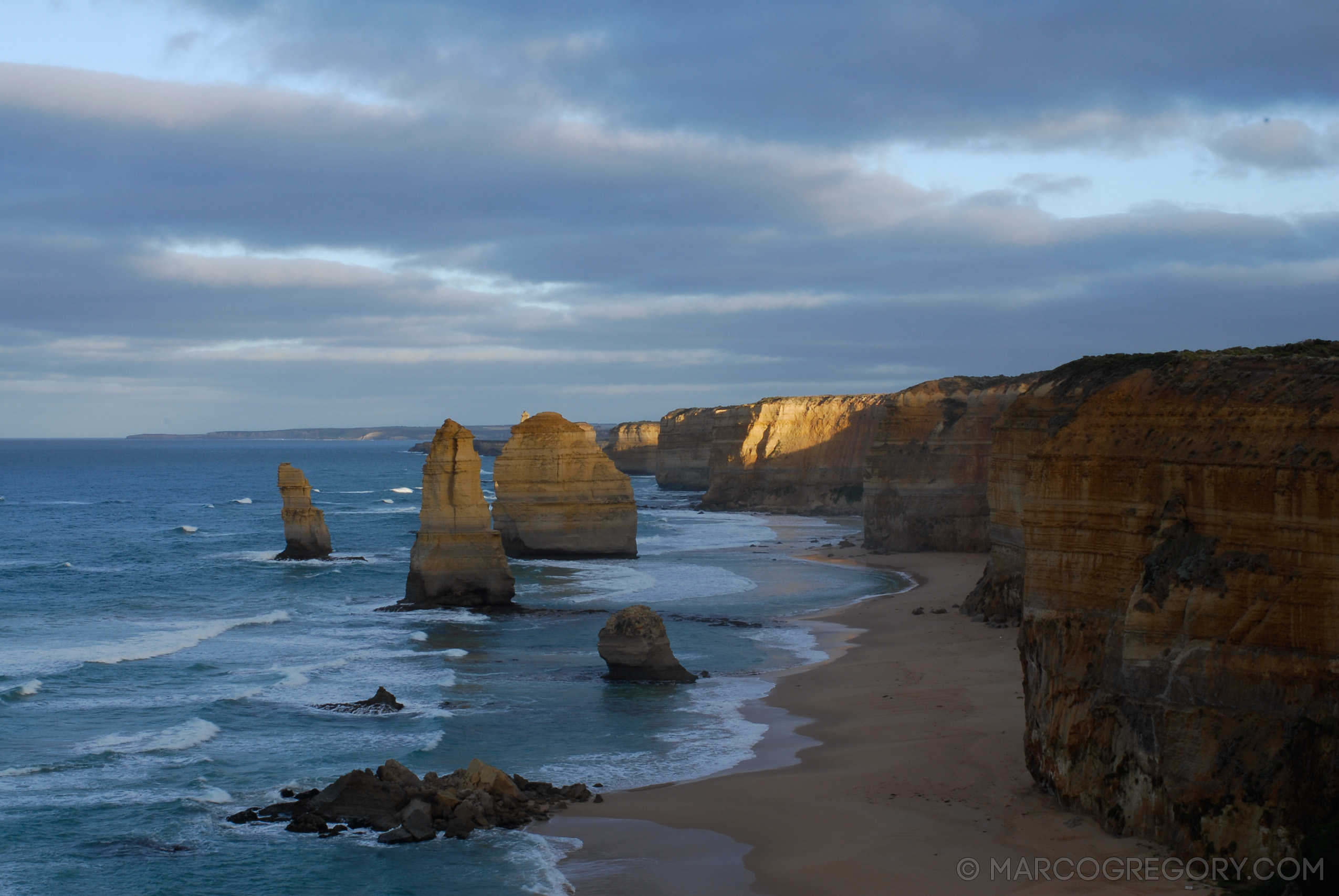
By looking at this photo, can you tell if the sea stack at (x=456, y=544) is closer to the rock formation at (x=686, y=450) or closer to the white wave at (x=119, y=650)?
the white wave at (x=119, y=650)

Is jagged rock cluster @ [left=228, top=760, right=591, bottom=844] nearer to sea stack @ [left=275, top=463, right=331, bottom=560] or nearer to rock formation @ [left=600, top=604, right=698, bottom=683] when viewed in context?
rock formation @ [left=600, top=604, right=698, bottom=683]

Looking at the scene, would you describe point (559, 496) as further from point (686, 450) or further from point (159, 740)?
point (686, 450)

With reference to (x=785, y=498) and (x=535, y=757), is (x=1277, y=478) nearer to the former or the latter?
(x=535, y=757)

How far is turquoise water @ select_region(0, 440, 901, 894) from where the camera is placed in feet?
54.3

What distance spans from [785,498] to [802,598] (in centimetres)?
4708

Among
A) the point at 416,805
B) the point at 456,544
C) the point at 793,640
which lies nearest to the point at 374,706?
the point at 416,805

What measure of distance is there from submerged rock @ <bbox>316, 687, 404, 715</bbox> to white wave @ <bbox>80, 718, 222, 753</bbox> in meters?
2.49

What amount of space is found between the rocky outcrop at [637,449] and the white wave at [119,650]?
360 feet

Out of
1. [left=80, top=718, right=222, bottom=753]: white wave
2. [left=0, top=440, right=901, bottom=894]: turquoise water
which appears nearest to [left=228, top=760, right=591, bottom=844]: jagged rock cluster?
[left=0, top=440, right=901, bottom=894]: turquoise water

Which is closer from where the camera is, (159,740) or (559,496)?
(159,740)

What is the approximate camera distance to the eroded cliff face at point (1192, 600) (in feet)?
39.9

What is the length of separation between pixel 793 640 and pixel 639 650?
8.45 m

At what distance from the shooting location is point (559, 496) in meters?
54.2

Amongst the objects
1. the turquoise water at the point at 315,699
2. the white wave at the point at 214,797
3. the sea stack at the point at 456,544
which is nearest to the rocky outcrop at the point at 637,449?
the turquoise water at the point at 315,699
